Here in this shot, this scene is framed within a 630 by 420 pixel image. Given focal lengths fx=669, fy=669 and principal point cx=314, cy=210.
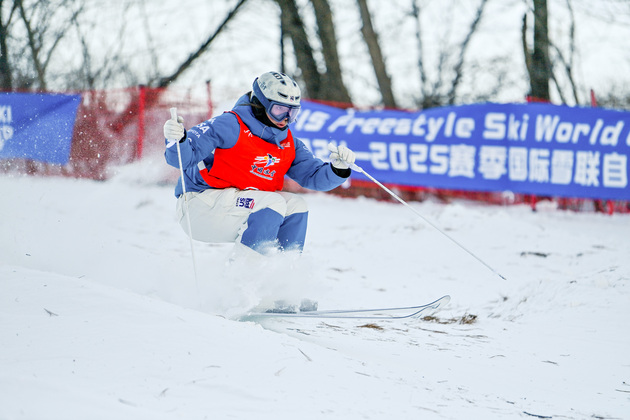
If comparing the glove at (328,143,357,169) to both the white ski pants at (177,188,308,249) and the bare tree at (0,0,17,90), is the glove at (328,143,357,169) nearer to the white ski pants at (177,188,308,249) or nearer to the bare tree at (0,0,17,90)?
the white ski pants at (177,188,308,249)

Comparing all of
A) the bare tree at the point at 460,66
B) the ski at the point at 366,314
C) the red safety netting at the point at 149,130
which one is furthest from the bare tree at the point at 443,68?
the ski at the point at 366,314

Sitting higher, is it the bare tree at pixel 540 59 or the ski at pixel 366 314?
the bare tree at pixel 540 59

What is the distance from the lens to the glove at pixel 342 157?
4.51 metres

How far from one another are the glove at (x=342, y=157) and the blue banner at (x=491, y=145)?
18.3 ft

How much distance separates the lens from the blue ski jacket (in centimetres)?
418

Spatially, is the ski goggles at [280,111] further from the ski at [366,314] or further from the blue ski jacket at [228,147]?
the ski at [366,314]

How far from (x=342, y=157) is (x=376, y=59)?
8.60 metres

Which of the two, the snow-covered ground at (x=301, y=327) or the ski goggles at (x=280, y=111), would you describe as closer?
the snow-covered ground at (x=301, y=327)

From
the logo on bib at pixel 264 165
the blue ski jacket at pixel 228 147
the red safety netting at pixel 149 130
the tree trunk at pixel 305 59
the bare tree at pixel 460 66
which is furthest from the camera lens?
the bare tree at pixel 460 66

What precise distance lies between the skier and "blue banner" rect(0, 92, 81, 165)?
2439 millimetres

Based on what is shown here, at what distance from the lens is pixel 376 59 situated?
12.7 metres

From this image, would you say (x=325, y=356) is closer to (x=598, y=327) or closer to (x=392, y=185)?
(x=598, y=327)

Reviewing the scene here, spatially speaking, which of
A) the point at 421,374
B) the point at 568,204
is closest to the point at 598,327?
→ the point at 421,374

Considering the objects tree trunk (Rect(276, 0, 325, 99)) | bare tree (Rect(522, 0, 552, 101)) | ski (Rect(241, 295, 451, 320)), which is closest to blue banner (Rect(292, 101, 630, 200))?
bare tree (Rect(522, 0, 552, 101))
